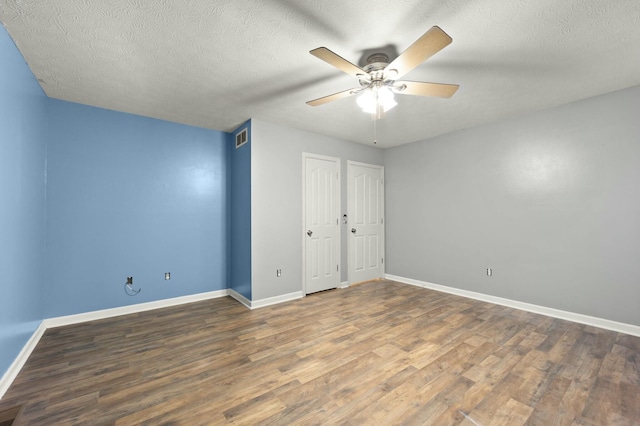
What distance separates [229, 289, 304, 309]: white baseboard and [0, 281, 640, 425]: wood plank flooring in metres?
0.30

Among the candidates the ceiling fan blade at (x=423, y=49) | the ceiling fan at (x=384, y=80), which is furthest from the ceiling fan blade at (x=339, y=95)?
the ceiling fan blade at (x=423, y=49)

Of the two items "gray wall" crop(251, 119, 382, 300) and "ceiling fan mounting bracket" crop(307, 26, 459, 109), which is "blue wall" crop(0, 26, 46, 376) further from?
"ceiling fan mounting bracket" crop(307, 26, 459, 109)

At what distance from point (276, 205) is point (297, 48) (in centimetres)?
222

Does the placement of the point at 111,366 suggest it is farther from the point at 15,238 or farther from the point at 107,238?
the point at 107,238

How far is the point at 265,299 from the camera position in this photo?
3.72 meters

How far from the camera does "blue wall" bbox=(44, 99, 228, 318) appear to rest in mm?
3068

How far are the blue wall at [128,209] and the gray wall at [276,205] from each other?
2.82 feet

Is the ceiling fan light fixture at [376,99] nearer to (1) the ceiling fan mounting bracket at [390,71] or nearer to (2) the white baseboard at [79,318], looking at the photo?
(1) the ceiling fan mounting bracket at [390,71]

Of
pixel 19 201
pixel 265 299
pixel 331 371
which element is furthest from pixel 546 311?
pixel 19 201

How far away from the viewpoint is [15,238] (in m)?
2.14

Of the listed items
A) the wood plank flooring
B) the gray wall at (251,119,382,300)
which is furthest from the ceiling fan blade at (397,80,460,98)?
the wood plank flooring

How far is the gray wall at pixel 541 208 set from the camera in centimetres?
286

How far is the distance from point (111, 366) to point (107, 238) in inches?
69.2

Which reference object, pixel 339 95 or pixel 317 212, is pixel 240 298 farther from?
pixel 339 95
